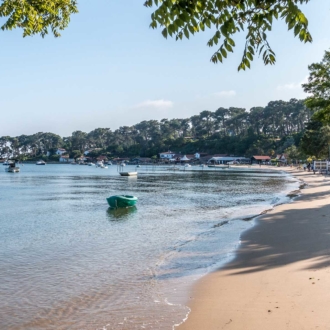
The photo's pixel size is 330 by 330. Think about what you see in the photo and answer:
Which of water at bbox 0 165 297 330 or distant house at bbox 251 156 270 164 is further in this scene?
distant house at bbox 251 156 270 164

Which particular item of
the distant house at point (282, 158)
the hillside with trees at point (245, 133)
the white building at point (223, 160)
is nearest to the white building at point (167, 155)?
the hillside with trees at point (245, 133)

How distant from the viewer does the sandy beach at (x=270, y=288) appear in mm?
6711

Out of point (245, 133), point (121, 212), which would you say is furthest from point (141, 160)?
point (121, 212)

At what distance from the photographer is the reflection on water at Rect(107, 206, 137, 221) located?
79.2 ft

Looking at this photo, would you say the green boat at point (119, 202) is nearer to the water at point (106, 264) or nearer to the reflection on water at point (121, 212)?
the reflection on water at point (121, 212)

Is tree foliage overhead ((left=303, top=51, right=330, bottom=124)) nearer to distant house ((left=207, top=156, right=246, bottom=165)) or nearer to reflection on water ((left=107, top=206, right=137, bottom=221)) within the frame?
reflection on water ((left=107, top=206, right=137, bottom=221))

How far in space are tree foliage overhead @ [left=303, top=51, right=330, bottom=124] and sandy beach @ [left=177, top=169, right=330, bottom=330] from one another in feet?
54.4

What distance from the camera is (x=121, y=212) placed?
A: 1037 inches

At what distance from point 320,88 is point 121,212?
17635mm

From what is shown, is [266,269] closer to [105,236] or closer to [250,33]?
[250,33]

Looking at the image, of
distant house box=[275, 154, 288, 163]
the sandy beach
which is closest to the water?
the sandy beach

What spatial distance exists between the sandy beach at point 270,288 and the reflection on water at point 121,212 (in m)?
11.2

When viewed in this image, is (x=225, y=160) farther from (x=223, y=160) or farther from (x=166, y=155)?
(x=166, y=155)

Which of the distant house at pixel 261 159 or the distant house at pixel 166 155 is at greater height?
the distant house at pixel 166 155
